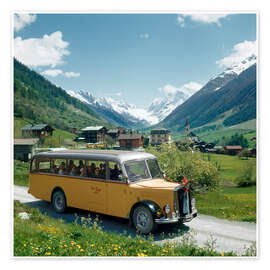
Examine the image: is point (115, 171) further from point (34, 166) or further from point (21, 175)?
point (21, 175)

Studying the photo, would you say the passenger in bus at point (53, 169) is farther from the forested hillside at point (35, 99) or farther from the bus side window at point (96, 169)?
the forested hillside at point (35, 99)

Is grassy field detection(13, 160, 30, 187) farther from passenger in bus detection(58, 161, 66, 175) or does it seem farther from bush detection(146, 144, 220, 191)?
bush detection(146, 144, 220, 191)

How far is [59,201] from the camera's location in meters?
12.0

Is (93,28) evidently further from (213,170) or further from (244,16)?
(213,170)

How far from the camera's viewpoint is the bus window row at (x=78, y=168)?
9.84 metres

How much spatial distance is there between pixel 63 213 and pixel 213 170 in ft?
77.8

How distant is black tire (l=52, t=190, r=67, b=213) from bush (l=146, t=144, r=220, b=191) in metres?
15.5

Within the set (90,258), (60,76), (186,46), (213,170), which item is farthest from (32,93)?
(90,258)

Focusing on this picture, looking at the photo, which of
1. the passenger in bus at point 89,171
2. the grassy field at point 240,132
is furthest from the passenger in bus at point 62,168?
the grassy field at point 240,132

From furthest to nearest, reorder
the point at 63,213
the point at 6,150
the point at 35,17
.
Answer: the point at 63,213
the point at 35,17
the point at 6,150

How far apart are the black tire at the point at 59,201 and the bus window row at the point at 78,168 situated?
93cm

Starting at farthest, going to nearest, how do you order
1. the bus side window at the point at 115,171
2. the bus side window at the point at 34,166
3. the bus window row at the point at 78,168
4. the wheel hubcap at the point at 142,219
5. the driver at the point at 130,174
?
the bus side window at the point at 34,166
the bus window row at the point at 78,168
the bus side window at the point at 115,171
the driver at the point at 130,174
the wheel hubcap at the point at 142,219

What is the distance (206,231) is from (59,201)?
644cm
